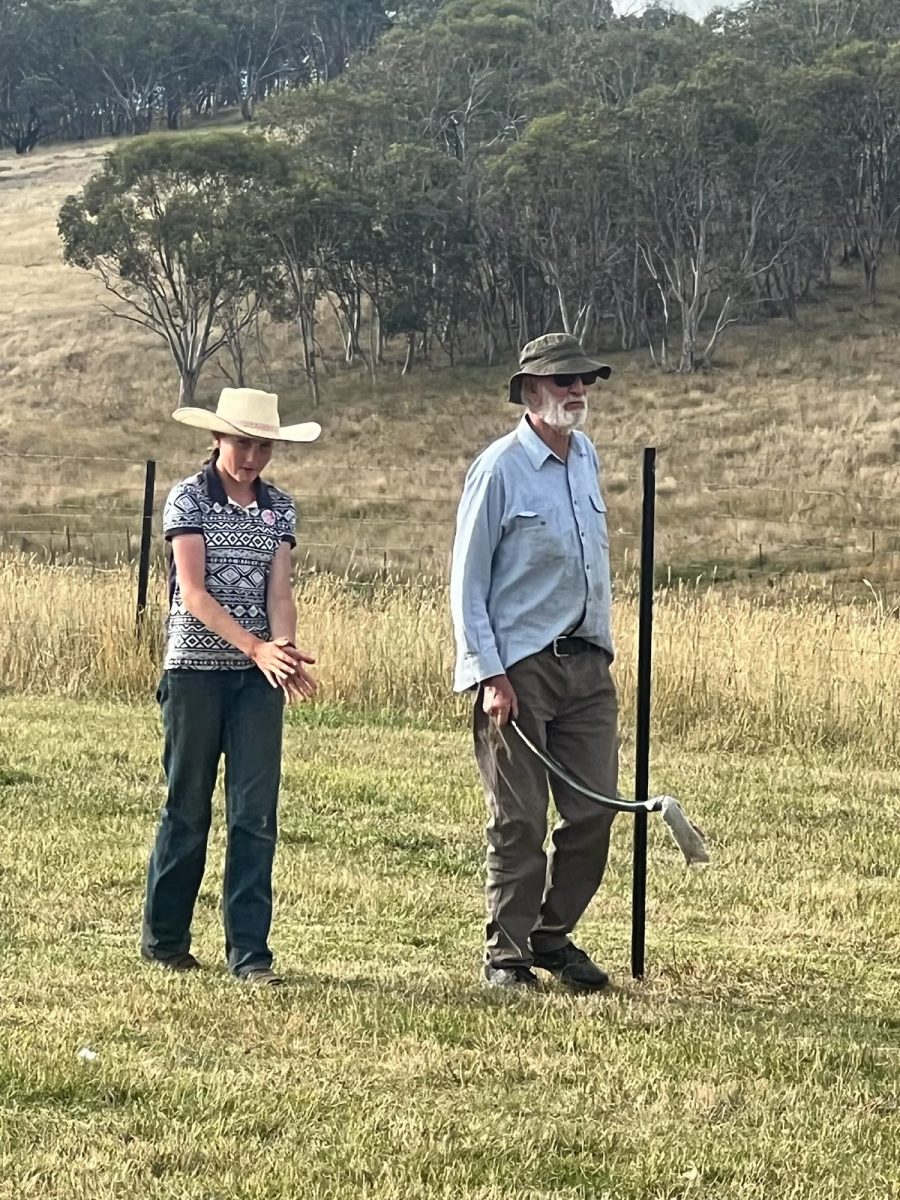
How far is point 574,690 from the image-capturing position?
19.5 ft

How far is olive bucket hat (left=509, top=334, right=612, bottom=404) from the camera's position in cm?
579

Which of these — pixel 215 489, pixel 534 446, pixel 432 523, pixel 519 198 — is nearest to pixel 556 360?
pixel 534 446

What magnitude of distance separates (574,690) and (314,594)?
890 centimetres

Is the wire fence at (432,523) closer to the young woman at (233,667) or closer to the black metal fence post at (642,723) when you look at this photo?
the black metal fence post at (642,723)

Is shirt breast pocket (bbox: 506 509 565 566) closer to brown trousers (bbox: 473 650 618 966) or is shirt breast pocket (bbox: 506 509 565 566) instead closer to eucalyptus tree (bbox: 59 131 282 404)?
brown trousers (bbox: 473 650 618 966)

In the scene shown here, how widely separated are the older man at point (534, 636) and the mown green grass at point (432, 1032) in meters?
0.39

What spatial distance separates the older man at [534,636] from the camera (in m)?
5.84

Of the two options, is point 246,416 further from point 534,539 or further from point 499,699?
point 499,699

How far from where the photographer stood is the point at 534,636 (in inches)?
231

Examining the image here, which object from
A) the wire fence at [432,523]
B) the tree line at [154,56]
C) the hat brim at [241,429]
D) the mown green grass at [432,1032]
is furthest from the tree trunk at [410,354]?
the hat brim at [241,429]

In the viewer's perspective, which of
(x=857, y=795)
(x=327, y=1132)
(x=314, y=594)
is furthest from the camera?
(x=314, y=594)

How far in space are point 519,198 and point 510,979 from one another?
50968 mm

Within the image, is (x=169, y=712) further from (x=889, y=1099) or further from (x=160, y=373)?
(x=160, y=373)

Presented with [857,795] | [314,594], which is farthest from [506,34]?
[857,795]
